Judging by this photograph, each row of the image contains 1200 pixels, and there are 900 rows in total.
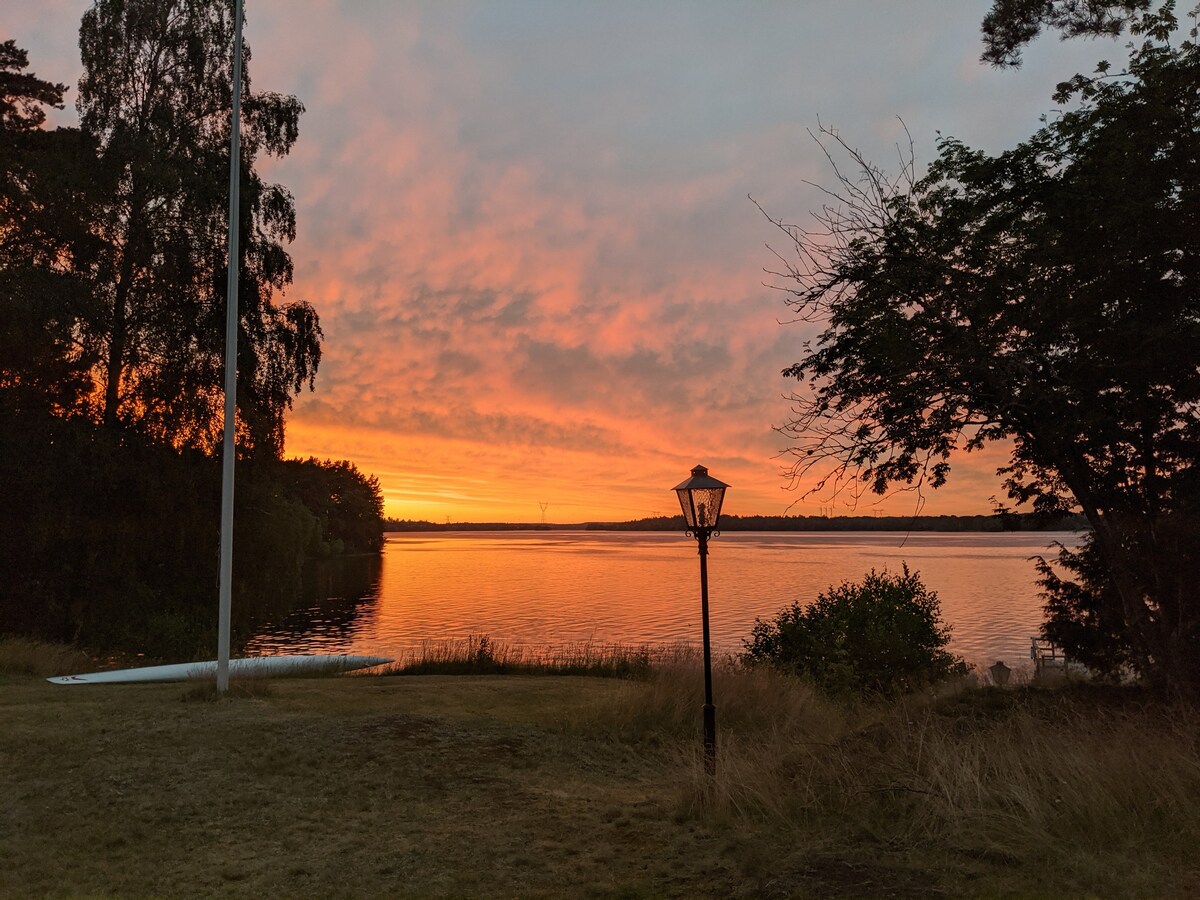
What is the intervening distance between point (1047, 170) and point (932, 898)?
10.8 metres

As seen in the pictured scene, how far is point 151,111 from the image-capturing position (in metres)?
21.4

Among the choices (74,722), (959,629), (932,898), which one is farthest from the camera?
(959,629)

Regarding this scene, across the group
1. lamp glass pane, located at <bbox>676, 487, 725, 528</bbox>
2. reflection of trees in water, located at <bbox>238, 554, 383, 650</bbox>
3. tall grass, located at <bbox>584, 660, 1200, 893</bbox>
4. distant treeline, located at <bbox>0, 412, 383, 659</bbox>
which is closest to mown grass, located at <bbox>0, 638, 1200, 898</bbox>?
tall grass, located at <bbox>584, 660, 1200, 893</bbox>

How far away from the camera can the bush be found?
16578 mm

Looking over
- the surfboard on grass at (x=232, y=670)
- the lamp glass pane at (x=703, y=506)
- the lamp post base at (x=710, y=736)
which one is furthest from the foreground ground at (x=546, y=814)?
the surfboard on grass at (x=232, y=670)

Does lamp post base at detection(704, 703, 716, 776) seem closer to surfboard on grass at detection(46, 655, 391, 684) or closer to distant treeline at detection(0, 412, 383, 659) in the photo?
surfboard on grass at detection(46, 655, 391, 684)

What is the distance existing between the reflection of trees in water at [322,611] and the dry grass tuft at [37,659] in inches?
306

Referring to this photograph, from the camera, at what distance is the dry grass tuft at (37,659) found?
52.2ft

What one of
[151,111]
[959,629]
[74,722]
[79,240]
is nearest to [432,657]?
[74,722]

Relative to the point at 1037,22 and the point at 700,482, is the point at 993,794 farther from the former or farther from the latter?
the point at 1037,22

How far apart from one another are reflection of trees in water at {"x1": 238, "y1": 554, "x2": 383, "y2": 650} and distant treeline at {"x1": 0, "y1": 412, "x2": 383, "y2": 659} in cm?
378

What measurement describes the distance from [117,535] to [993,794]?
20.6 meters

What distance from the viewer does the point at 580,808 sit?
7375 millimetres

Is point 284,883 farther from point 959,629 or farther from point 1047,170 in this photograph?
point 959,629
